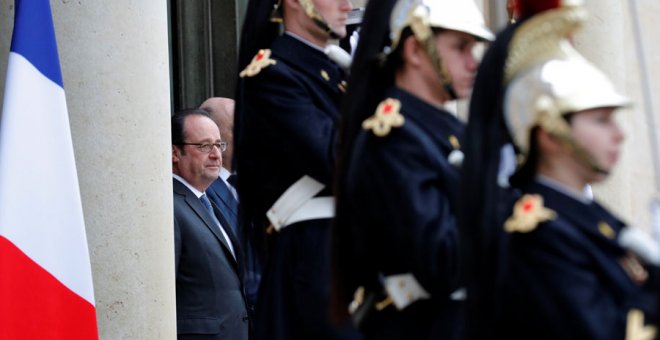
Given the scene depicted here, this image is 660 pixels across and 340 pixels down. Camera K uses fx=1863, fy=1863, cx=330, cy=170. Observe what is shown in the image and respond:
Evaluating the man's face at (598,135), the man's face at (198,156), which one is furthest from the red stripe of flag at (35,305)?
the man's face at (598,135)

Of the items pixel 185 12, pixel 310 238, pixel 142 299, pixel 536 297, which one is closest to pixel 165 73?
pixel 142 299

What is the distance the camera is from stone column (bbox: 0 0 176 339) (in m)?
7.07

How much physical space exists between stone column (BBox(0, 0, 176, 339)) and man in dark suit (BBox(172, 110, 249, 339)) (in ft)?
2.49

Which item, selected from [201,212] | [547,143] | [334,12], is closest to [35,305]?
[334,12]

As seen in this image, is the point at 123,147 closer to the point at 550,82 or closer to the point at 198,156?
the point at 198,156

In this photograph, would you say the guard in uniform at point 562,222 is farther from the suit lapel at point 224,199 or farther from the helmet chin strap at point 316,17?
the suit lapel at point 224,199

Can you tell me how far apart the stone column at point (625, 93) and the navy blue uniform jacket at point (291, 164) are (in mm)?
3012

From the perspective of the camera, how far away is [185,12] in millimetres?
11523

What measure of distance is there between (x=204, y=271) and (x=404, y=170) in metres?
3.13

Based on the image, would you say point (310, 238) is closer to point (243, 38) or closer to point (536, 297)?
point (243, 38)

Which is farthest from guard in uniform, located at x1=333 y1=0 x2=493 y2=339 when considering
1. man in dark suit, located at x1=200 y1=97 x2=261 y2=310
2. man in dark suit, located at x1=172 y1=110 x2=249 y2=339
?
man in dark suit, located at x1=172 y1=110 x2=249 y2=339

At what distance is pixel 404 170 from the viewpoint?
515cm

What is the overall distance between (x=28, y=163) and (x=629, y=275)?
2.74m

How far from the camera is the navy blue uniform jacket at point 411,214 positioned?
5.05m
